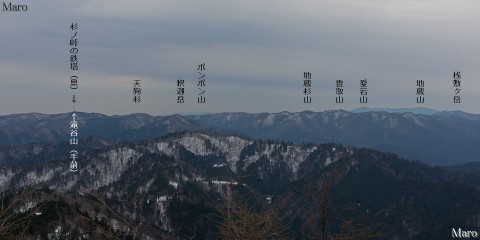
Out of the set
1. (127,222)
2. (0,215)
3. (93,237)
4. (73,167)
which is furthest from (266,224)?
(93,237)

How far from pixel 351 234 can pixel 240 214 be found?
3.74 m

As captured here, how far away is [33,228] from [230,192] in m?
194

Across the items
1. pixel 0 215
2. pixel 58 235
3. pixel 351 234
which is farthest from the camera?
pixel 58 235

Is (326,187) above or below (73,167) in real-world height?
above

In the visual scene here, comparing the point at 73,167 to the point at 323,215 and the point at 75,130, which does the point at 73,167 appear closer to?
the point at 75,130

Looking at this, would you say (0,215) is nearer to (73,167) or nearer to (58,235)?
(73,167)

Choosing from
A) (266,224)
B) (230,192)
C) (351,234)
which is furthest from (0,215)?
(351,234)

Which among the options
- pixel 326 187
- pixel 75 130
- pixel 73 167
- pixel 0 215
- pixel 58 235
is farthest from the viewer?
pixel 58 235

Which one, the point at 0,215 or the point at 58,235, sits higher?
the point at 0,215

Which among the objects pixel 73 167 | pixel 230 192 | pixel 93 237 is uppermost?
pixel 230 192

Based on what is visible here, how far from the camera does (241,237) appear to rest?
15641mm

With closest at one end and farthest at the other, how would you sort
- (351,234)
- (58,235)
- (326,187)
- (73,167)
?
(326,187)
(351,234)
(73,167)
(58,235)

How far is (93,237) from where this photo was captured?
19150 cm

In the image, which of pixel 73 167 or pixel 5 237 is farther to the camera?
pixel 73 167
